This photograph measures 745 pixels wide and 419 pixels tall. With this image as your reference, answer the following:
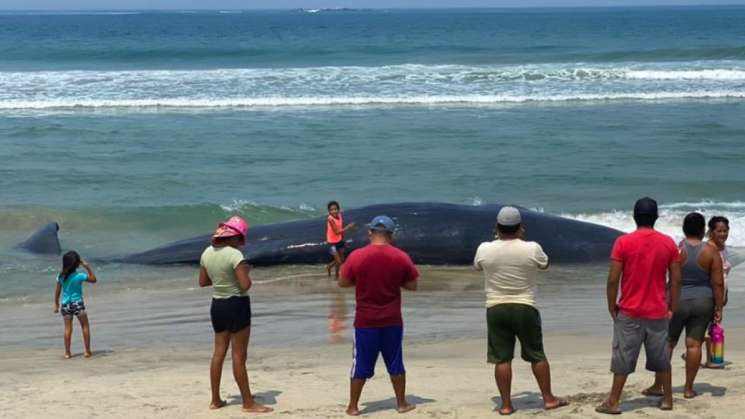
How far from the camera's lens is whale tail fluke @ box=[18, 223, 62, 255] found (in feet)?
55.2

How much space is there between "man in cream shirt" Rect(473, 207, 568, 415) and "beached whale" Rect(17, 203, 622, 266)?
7.20 metres

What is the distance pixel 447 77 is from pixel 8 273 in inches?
1280

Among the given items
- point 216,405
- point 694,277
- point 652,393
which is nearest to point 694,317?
point 694,277

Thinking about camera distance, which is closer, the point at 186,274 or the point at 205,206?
the point at 186,274

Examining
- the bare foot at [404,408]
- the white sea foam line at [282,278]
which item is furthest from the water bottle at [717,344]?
the white sea foam line at [282,278]

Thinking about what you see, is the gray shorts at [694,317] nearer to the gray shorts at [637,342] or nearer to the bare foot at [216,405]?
the gray shorts at [637,342]

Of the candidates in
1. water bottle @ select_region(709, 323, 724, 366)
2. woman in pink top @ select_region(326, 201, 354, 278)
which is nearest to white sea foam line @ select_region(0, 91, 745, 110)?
woman in pink top @ select_region(326, 201, 354, 278)

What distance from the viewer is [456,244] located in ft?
50.5

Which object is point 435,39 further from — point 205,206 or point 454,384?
point 454,384

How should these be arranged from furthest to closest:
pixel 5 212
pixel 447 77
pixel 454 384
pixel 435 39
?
pixel 435 39
pixel 447 77
pixel 5 212
pixel 454 384

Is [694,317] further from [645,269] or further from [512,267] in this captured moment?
[512,267]

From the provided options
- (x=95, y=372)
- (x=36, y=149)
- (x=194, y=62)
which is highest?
(x=194, y=62)

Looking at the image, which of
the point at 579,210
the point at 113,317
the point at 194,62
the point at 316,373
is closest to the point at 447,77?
the point at 194,62

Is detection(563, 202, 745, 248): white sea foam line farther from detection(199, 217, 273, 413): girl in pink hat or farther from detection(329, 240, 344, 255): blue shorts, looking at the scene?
detection(199, 217, 273, 413): girl in pink hat
